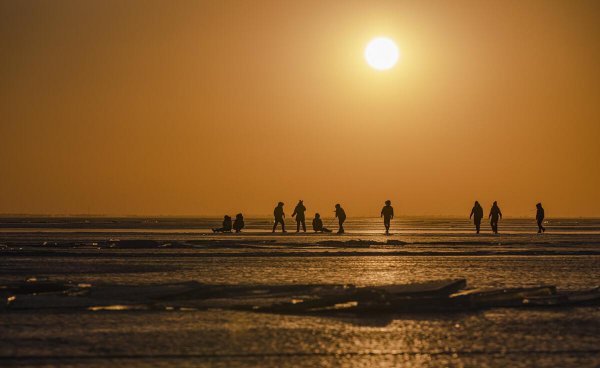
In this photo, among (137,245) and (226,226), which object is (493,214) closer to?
(226,226)

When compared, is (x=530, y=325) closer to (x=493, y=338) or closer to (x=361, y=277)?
(x=493, y=338)

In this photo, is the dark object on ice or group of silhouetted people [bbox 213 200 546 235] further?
group of silhouetted people [bbox 213 200 546 235]

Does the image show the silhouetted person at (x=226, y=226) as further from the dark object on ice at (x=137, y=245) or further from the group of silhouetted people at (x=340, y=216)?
the dark object on ice at (x=137, y=245)

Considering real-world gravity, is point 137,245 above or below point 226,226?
below

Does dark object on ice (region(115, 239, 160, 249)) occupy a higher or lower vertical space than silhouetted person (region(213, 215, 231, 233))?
lower

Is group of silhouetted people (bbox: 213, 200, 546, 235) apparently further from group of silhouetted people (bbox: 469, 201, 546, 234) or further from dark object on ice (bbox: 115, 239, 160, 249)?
dark object on ice (bbox: 115, 239, 160, 249)

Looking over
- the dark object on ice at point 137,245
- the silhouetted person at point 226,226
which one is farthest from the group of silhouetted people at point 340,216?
the dark object on ice at point 137,245

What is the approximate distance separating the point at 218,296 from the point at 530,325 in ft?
18.1

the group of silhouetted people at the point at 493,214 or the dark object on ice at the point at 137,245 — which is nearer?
the dark object on ice at the point at 137,245

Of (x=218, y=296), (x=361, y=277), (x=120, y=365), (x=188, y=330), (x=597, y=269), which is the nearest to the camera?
(x=120, y=365)

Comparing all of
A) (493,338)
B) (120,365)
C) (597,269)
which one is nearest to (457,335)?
(493,338)

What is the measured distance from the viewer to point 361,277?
68.7 ft

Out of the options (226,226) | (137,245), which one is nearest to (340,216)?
(226,226)

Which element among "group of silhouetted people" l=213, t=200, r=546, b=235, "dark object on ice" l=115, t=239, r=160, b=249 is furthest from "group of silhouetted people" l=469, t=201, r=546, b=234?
"dark object on ice" l=115, t=239, r=160, b=249
